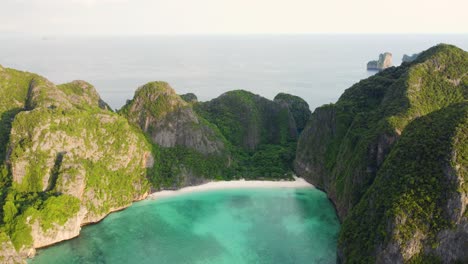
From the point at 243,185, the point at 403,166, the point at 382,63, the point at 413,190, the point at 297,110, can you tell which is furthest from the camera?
the point at 382,63

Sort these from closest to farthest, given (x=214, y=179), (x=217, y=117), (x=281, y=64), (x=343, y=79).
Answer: (x=214, y=179) → (x=217, y=117) → (x=343, y=79) → (x=281, y=64)

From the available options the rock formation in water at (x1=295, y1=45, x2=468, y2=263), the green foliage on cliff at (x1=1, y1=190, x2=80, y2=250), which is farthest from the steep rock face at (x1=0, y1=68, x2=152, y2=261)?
the rock formation in water at (x1=295, y1=45, x2=468, y2=263)

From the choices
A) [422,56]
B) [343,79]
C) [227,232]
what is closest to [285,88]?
[343,79]

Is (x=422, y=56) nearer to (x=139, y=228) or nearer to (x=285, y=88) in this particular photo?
(x=139, y=228)

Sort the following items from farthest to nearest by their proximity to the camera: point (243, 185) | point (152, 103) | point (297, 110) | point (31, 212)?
1. point (297, 110)
2. point (152, 103)
3. point (243, 185)
4. point (31, 212)

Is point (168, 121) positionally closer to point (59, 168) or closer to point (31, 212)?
point (59, 168)

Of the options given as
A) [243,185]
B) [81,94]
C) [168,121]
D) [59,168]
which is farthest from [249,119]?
[59,168]

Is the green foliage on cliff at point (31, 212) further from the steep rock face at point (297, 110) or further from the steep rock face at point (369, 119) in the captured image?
the steep rock face at point (297, 110)
